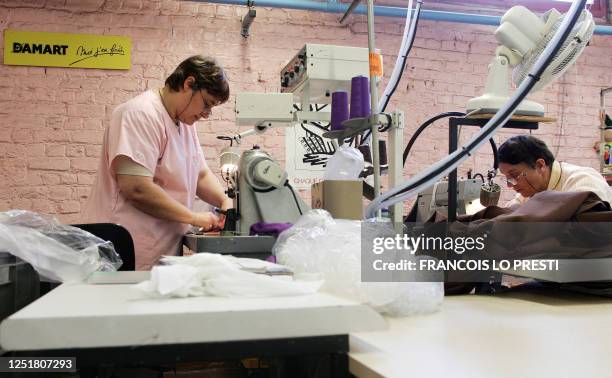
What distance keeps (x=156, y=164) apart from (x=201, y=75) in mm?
339

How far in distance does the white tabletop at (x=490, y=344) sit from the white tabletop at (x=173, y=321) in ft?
0.17

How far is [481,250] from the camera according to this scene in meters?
1.15

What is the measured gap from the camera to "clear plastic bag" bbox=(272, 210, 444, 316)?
0.77 m

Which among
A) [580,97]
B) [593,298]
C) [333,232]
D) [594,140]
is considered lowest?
[593,298]

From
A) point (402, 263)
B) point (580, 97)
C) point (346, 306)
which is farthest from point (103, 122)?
point (580, 97)

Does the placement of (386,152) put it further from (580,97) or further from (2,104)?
(580,97)

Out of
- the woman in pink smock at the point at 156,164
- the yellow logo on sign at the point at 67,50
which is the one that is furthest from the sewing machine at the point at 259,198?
the yellow logo on sign at the point at 67,50

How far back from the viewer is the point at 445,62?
3.76 meters

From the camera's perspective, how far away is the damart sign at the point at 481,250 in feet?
2.89

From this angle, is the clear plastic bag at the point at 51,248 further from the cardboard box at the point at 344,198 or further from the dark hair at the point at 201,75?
the dark hair at the point at 201,75

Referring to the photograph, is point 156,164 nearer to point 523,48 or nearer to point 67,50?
point 523,48

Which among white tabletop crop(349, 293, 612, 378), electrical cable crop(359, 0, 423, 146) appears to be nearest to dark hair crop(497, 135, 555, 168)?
electrical cable crop(359, 0, 423, 146)

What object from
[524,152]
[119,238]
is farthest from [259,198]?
[524,152]

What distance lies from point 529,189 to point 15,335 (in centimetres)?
A: 225
